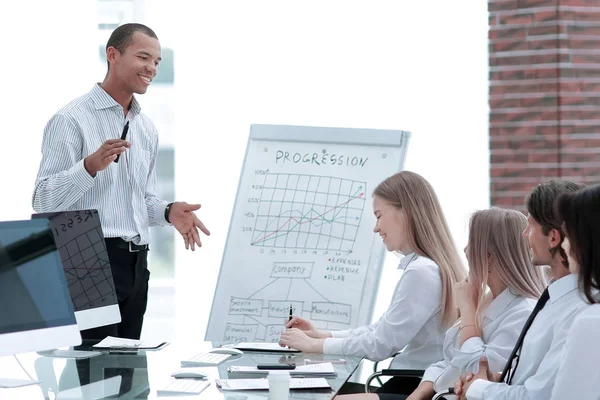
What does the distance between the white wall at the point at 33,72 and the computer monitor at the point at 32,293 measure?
3.19 meters

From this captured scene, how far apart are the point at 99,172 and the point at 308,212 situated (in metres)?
0.94

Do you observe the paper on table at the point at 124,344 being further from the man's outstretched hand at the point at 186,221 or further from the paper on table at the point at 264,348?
the man's outstretched hand at the point at 186,221

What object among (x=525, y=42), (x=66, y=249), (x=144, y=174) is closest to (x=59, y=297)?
(x=66, y=249)

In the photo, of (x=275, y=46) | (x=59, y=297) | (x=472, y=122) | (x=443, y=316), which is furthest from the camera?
(x=275, y=46)

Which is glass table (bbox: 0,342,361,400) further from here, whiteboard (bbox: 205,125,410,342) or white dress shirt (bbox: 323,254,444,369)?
whiteboard (bbox: 205,125,410,342)

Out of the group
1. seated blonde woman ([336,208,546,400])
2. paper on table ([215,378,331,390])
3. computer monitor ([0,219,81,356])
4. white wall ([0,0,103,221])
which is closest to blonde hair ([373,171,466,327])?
seated blonde woman ([336,208,546,400])

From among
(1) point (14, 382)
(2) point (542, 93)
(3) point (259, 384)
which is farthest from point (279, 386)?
(2) point (542, 93)

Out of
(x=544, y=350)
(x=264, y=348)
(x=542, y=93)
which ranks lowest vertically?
(x=264, y=348)

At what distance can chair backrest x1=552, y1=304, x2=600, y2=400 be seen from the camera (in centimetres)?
169

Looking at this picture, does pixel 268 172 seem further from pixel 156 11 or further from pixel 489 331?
pixel 156 11

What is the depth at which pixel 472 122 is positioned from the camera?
4.75m

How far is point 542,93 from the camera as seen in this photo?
4168 mm

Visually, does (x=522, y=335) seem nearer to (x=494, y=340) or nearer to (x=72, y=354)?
(x=494, y=340)

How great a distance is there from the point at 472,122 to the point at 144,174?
217 centimetres
